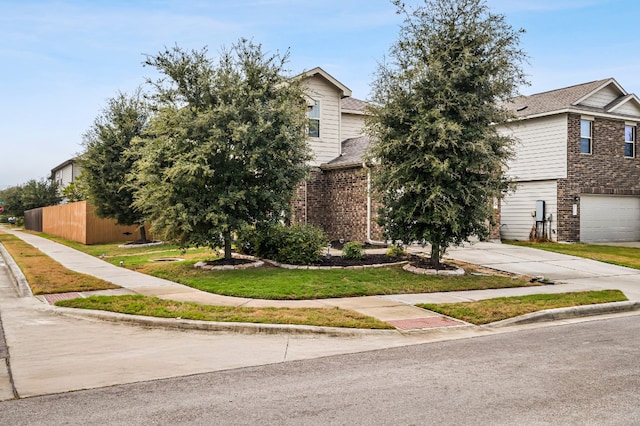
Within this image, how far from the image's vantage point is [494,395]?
5.21 m

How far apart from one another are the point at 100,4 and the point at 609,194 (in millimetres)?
22227

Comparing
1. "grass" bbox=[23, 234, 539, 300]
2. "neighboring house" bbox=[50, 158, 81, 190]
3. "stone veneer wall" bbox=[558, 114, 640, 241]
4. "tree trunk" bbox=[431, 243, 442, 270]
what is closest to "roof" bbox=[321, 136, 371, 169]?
"tree trunk" bbox=[431, 243, 442, 270]

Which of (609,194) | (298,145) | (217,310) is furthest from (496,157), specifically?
(609,194)

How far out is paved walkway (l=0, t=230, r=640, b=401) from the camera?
19.9 ft

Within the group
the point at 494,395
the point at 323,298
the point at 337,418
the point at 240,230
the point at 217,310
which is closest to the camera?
the point at 337,418

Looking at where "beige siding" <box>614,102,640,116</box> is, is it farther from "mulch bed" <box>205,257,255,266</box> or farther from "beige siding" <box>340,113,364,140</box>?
"mulch bed" <box>205,257,255,266</box>

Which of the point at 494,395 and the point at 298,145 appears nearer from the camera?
the point at 494,395

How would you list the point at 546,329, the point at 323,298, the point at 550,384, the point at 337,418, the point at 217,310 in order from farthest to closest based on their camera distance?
the point at 323,298, the point at 217,310, the point at 546,329, the point at 550,384, the point at 337,418

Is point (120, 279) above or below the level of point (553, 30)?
below

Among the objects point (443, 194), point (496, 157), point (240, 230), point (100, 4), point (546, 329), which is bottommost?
point (546, 329)

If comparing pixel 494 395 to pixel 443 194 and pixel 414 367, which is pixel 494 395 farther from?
pixel 443 194

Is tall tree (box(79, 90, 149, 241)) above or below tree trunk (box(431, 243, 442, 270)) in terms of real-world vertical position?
above

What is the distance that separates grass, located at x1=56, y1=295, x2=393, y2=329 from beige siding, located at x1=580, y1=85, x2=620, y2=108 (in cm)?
1952

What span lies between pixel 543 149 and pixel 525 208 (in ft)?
9.22
